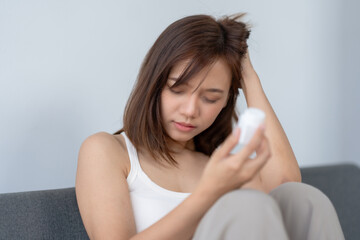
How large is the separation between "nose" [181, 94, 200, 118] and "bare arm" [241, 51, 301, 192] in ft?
0.97

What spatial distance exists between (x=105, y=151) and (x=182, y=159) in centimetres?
30

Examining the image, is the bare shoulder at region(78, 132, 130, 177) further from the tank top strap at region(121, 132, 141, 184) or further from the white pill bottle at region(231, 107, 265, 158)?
the white pill bottle at region(231, 107, 265, 158)

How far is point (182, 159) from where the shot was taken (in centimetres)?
144

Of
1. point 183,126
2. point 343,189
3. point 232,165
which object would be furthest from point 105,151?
point 343,189

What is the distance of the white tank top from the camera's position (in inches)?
48.5

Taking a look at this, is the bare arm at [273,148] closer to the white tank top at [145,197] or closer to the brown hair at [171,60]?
the brown hair at [171,60]

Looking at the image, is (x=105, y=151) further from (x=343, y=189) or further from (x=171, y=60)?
(x=343, y=189)

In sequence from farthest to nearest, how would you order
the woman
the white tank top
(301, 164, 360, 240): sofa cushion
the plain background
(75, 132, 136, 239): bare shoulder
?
(301, 164, 360, 240): sofa cushion
the plain background
the white tank top
(75, 132, 136, 239): bare shoulder
the woman

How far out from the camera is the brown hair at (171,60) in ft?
4.05

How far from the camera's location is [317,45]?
209cm

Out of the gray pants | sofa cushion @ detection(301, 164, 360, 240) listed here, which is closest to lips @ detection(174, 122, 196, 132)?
the gray pants

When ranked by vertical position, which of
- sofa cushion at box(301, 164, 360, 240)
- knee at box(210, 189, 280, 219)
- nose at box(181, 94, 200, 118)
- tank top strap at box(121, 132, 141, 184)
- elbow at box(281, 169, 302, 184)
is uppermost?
nose at box(181, 94, 200, 118)

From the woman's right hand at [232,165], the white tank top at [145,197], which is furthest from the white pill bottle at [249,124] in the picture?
the white tank top at [145,197]

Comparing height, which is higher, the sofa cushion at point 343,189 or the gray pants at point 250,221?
the gray pants at point 250,221
